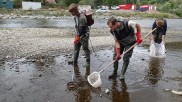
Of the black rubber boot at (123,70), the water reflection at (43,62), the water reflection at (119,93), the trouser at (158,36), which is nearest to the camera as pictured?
the water reflection at (119,93)

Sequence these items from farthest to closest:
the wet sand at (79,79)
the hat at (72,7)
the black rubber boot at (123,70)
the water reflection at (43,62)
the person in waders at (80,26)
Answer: the water reflection at (43,62) → the person in waders at (80,26) → the hat at (72,7) → the black rubber boot at (123,70) → the wet sand at (79,79)

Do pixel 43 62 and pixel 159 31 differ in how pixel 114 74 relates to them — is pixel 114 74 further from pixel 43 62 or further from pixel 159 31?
pixel 159 31

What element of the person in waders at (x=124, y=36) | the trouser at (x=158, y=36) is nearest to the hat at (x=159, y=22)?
the trouser at (x=158, y=36)

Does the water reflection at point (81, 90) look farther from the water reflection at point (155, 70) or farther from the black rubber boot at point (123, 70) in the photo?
the water reflection at point (155, 70)

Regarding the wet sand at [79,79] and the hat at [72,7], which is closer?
the wet sand at [79,79]

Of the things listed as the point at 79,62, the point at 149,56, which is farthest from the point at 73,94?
the point at 149,56

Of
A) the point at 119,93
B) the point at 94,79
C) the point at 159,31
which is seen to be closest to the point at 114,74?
the point at 94,79

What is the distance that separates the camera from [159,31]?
32.1 feet

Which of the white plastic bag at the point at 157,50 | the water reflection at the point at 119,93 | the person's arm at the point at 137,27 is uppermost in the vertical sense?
the person's arm at the point at 137,27

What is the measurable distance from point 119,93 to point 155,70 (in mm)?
2639

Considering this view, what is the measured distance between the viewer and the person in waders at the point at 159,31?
918 cm

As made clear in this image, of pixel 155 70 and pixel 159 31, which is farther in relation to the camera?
pixel 159 31

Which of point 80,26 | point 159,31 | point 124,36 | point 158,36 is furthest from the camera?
point 158,36

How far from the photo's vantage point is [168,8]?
94.4m
